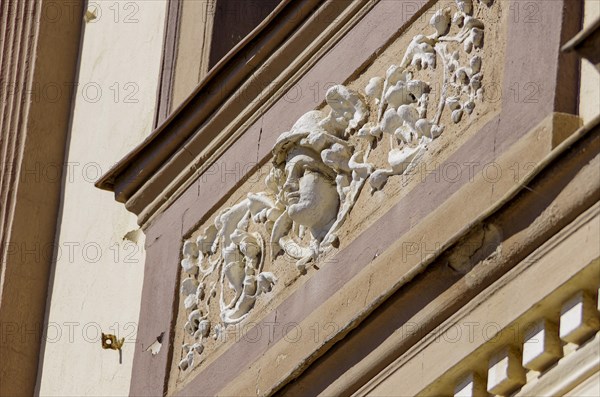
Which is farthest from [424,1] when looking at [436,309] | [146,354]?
[146,354]

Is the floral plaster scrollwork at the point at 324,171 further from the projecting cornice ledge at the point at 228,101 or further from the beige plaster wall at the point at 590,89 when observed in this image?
the beige plaster wall at the point at 590,89

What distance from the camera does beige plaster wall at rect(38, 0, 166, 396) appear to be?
386 inches

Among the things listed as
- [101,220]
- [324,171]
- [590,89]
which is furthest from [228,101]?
[590,89]

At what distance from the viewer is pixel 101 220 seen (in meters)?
10.4

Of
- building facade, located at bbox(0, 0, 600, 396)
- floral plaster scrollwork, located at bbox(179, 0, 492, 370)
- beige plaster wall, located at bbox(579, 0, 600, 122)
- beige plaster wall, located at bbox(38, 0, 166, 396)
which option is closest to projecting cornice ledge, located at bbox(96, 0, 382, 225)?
building facade, located at bbox(0, 0, 600, 396)

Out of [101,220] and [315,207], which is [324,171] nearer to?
[315,207]

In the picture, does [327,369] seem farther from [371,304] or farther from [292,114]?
[292,114]

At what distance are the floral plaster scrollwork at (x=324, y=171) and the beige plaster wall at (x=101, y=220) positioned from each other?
0.88 metres

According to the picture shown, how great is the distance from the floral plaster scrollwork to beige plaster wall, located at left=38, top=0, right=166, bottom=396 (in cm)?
88

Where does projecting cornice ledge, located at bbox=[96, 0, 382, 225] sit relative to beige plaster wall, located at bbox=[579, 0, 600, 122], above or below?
above

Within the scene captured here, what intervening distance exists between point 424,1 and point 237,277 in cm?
126

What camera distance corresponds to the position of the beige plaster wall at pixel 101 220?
9805 millimetres

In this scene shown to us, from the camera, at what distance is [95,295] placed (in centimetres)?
1010

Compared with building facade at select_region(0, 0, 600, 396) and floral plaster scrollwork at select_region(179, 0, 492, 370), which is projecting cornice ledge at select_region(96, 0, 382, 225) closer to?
building facade at select_region(0, 0, 600, 396)
